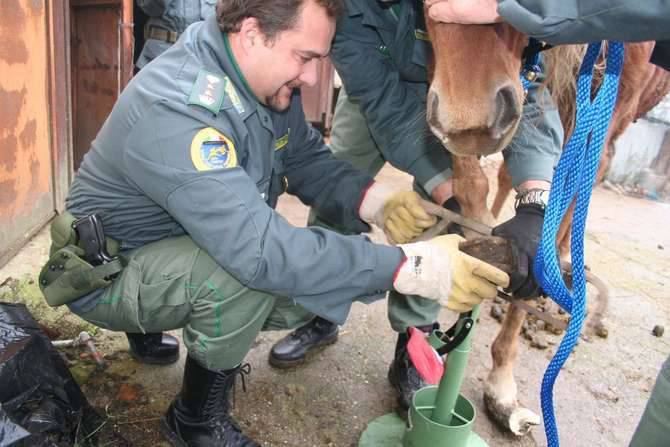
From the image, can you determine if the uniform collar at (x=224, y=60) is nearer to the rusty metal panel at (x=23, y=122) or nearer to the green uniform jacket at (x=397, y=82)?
the green uniform jacket at (x=397, y=82)

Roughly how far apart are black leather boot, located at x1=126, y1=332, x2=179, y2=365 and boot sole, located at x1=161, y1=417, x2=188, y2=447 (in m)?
0.36

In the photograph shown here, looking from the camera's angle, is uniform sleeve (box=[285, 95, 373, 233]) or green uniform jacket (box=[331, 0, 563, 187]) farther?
uniform sleeve (box=[285, 95, 373, 233])

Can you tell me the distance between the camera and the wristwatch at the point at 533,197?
1810mm

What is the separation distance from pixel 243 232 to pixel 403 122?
1059 mm

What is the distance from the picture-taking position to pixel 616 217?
5.66 meters

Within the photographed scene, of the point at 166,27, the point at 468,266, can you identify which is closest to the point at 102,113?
the point at 166,27

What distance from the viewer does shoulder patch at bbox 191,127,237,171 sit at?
4.72 ft

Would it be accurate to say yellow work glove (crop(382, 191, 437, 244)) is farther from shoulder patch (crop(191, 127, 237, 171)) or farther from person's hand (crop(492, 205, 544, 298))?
shoulder patch (crop(191, 127, 237, 171))

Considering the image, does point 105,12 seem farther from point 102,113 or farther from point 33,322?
point 33,322

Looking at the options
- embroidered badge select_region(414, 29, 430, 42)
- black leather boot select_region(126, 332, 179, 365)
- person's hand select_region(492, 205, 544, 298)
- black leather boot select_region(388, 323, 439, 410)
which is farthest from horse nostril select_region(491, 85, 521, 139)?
Answer: black leather boot select_region(126, 332, 179, 365)

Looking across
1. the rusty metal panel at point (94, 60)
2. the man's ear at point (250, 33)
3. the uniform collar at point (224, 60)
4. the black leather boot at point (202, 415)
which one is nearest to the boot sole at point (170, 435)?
the black leather boot at point (202, 415)

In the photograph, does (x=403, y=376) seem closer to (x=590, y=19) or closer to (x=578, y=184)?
(x=578, y=184)

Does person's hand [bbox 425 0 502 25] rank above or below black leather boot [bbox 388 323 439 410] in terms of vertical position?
above

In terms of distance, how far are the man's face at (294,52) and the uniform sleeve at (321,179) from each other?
1.43ft
